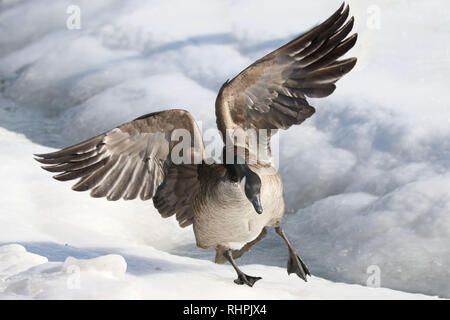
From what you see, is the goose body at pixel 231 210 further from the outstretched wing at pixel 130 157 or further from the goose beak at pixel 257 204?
the outstretched wing at pixel 130 157

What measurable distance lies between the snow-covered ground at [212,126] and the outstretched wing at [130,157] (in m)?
0.48

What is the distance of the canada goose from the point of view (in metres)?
3.24

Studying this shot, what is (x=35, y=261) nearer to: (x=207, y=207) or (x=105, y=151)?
(x=105, y=151)

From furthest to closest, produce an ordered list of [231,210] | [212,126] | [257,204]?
[212,126], [231,210], [257,204]

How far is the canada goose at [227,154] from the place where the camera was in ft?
10.6

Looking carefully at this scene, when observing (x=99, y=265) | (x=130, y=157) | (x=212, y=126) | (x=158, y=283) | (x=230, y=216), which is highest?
(x=212, y=126)

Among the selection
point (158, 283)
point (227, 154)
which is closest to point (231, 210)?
point (227, 154)

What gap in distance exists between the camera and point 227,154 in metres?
3.20

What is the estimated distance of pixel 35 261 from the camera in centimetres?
332

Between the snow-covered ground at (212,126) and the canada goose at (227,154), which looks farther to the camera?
the snow-covered ground at (212,126)

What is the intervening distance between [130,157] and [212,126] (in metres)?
2.76

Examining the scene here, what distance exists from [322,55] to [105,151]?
128 centimetres

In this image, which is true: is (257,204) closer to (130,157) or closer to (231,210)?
(231,210)

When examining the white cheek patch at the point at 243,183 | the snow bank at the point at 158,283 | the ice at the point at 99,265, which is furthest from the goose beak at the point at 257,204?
the ice at the point at 99,265
